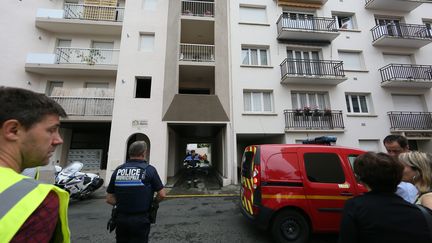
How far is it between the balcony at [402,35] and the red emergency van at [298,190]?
42.6 ft

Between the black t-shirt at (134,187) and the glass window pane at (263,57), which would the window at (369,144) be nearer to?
the glass window pane at (263,57)

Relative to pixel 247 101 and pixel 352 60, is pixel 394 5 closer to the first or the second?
pixel 352 60

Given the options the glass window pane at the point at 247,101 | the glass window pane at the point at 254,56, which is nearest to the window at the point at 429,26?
the glass window pane at the point at 254,56

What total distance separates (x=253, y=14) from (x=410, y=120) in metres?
11.7

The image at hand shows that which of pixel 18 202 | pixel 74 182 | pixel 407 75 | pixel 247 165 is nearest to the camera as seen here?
pixel 18 202

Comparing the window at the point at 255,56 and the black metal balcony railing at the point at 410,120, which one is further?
the window at the point at 255,56

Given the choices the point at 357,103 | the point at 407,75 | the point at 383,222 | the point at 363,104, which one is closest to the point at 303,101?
the point at 357,103

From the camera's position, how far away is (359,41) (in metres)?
12.8

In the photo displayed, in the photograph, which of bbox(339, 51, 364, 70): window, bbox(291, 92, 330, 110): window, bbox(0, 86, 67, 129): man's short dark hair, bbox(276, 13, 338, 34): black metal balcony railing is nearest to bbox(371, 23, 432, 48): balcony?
bbox(339, 51, 364, 70): window

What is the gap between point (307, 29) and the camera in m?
11.9

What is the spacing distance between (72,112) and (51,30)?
6.10 meters

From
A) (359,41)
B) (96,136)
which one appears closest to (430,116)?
(359,41)

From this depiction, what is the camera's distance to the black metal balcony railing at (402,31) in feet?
41.1

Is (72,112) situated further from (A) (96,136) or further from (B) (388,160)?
(B) (388,160)
